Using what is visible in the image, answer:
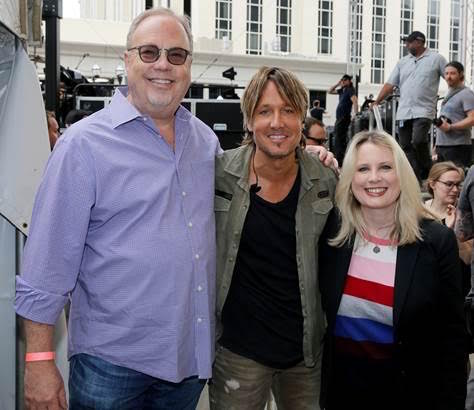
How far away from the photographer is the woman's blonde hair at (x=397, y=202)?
96.4 inches

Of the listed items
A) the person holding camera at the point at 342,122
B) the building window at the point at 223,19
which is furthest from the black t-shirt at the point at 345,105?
the building window at the point at 223,19

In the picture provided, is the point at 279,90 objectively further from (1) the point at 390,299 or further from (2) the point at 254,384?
(2) the point at 254,384

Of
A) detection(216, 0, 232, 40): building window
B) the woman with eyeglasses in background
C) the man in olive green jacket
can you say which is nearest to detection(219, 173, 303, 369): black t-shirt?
the man in olive green jacket

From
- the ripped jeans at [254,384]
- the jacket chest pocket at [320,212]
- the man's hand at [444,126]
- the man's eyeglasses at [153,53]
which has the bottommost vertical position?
the ripped jeans at [254,384]

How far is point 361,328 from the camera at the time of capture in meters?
2.46

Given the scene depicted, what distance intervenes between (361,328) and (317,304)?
0.22 m

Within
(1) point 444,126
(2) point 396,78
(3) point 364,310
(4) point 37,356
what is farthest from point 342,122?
(4) point 37,356

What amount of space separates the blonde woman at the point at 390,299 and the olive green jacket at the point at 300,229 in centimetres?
7

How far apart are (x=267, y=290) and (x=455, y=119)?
5.52 m

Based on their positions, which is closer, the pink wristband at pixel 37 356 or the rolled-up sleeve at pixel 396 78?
the pink wristband at pixel 37 356

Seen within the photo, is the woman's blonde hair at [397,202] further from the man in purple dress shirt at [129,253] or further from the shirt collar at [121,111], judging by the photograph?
the shirt collar at [121,111]

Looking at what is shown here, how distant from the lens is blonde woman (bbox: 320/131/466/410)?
2.40m

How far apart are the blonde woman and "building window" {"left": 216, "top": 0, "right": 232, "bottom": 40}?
4182 centimetres

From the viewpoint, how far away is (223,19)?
1703 inches
